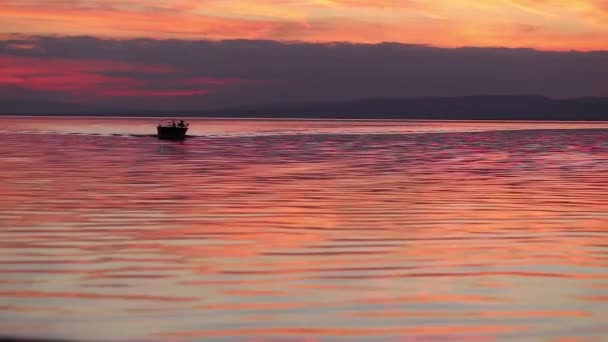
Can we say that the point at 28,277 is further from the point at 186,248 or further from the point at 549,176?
the point at 549,176

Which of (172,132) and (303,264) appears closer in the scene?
(303,264)

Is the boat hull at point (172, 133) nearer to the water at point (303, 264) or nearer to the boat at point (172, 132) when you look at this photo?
the boat at point (172, 132)

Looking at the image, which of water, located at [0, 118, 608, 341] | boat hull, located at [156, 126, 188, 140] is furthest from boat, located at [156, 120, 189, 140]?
water, located at [0, 118, 608, 341]

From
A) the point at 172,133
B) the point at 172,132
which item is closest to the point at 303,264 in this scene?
the point at 172,132

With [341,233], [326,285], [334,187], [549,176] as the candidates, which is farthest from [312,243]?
[549,176]

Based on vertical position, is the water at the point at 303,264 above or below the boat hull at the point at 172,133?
below

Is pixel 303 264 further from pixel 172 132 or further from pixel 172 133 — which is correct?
pixel 172 133

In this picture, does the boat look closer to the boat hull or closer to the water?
the boat hull

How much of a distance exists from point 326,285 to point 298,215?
10.0 m

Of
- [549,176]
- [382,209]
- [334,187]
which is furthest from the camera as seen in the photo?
[549,176]

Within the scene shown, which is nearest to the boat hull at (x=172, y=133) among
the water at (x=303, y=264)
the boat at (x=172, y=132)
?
the boat at (x=172, y=132)

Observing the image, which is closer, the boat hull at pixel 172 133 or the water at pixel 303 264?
the water at pixel 303 264

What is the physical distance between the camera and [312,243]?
17.8 metres

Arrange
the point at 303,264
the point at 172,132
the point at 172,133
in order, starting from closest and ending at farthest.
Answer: the point at 303,264, the point at 172,132, the point at 172,133
